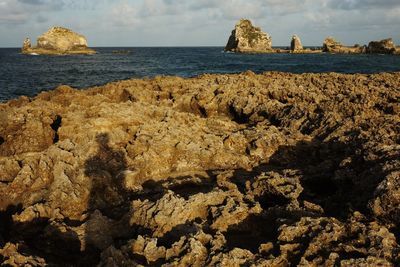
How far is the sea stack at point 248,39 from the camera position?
156 metres

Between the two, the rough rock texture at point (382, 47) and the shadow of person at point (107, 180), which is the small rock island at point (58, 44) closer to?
the rough rock texture at point (382, 47)

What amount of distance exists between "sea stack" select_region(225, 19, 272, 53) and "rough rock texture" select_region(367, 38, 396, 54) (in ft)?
131

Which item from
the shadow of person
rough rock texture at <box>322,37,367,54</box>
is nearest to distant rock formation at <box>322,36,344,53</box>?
rough rock texture at <box>322,37,367,54</box>

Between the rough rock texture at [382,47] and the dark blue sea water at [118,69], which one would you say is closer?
the dark blue sea water at [118,69]

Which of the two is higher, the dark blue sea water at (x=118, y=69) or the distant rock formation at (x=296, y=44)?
the distant rock formation at (x=296, y=44)

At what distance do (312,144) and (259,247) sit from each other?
590cm

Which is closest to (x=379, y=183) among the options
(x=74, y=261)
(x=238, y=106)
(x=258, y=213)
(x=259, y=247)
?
(x=258, y=213)

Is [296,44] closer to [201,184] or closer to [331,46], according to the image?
[331,46]

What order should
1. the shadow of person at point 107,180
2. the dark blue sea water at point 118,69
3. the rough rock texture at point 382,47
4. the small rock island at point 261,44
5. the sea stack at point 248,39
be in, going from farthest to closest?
the sea stack at point 248,39 < the small rock island at point 261,44 < the rough rock texture at point 382,47 < the dark blue sea water at point 118,69 < the shadow of person at point 107,180

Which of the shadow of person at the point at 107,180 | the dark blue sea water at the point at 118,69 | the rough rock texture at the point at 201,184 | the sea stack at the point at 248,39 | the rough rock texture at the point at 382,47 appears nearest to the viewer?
the rough rock texture at the point at 201,184

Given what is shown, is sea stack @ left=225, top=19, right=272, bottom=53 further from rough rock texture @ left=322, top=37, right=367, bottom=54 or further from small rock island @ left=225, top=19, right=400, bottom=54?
rough rock texture @ left=322, top=37, right=367, bottom=54

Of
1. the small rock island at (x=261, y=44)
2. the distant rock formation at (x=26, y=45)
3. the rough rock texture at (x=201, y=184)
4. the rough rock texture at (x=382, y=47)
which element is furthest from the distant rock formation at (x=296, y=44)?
the rough rock texture at (x=201, y=184)

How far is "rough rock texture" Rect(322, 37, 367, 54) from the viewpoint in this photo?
13588cm

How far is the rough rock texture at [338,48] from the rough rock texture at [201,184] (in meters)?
132
